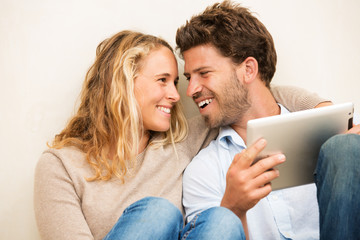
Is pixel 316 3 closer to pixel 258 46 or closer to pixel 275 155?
pixel 258 46

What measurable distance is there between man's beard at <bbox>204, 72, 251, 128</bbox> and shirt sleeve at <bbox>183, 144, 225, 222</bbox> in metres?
0.16

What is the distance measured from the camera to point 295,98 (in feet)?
4.76

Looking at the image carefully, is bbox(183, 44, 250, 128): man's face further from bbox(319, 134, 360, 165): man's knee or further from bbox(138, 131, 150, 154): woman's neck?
bbox(319, 134, 360, 165): man's knee

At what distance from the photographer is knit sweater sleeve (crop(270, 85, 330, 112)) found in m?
1.40

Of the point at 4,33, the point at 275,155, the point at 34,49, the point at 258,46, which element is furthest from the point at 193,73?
the point at 4,33

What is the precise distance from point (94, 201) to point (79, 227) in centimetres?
12

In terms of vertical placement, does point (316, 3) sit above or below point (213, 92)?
above

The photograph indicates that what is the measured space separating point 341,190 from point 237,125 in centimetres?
72

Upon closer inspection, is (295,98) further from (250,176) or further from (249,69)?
(250,176)

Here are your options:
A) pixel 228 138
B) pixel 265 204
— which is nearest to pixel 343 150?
pixel 265 204

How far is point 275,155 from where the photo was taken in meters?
0.99

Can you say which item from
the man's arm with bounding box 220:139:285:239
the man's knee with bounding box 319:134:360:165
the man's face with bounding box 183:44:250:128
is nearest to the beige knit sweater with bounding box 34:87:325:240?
the man's face with bounding box 183:44:250:128

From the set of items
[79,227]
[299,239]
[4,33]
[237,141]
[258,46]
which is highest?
[4,33]

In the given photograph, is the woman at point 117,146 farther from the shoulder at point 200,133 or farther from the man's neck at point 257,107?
the man's neck at point 257,107
